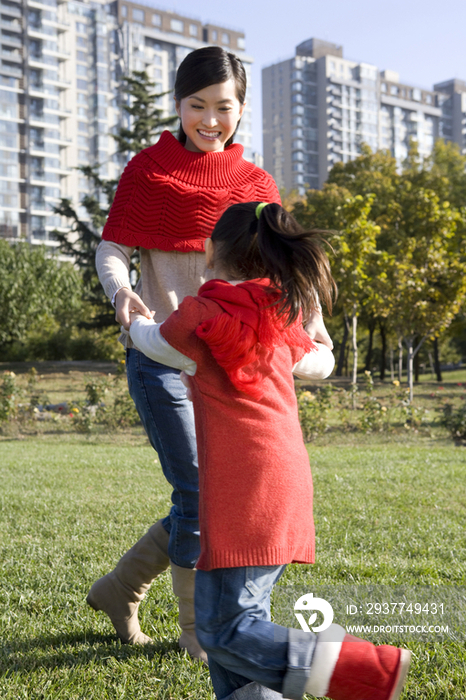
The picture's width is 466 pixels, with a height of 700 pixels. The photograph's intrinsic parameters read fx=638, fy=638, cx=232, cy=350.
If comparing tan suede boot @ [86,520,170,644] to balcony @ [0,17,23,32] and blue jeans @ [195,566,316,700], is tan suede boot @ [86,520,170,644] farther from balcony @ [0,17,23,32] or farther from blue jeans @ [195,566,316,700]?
balcony @ [0,17,23,32]

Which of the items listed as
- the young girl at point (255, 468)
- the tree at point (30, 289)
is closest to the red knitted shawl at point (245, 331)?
the young girl at point (255, 468)

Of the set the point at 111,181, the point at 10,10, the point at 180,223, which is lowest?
the point at 180,223

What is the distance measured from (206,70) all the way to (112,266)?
27.8 inches

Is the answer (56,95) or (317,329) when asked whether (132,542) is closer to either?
(317,329)

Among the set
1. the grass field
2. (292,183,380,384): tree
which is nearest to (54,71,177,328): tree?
(292,183,380,384): tree

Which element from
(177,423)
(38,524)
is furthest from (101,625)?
(38,524)

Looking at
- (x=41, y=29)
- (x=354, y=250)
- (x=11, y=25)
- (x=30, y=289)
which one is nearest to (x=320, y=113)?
(x=41, y=29)

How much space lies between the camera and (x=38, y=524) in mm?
4215

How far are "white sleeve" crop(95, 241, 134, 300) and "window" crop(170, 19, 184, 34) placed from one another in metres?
92.2

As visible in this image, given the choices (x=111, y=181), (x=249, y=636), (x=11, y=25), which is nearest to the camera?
(x=249, y=636)

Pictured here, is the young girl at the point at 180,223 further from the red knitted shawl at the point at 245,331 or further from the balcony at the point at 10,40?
the balcony at the point at 10,40

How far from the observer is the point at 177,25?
3322 inches

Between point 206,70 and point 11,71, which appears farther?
point 11,71

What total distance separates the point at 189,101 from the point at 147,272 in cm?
59
